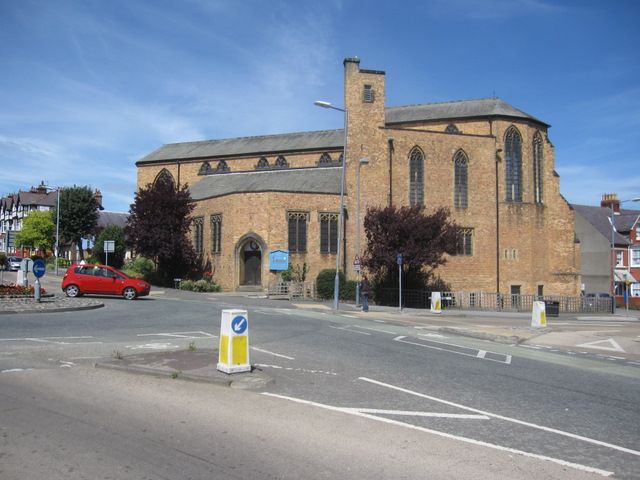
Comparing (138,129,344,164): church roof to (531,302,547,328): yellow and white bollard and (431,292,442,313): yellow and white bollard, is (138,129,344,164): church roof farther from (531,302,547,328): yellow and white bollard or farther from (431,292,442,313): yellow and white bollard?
(531,302,547,328): yellow and white bollard

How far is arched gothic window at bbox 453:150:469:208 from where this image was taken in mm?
41781

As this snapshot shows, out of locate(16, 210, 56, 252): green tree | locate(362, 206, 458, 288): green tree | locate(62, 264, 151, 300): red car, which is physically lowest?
locate(62, 264, 151, 300): red car

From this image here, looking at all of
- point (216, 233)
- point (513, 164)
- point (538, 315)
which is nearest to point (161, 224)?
point (216, 233)

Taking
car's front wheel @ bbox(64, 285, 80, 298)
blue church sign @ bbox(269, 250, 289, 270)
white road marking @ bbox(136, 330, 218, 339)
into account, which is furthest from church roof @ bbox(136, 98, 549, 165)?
white road marking @ bbox(136, 330, 218, 339)

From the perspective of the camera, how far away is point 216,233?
3884cm

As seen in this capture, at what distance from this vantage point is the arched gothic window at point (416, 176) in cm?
4103

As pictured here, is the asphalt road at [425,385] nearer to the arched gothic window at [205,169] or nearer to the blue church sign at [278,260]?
the blue church sign at [278,260]

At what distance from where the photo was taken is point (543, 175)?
43.8 metres

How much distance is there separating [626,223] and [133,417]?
2608 inches

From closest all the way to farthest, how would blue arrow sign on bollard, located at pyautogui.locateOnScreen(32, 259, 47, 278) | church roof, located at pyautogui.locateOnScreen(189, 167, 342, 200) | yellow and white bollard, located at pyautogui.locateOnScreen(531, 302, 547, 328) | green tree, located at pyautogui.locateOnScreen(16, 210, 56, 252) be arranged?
blue arrow sign on bollard, located at pyautogui.locateOnScreen(32, 259, 47, 278) < yellow and white bollard, located at pyautogui.locateOnScreen(531, 302, 547, 328) < church roof, located at pyautogui.locateOnScreen(189, 167, 342, 200) < green tree, located at pyautogui.locateOnScreen(16, 210, 56, 252)

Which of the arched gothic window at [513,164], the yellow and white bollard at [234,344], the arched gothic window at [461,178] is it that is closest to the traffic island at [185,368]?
the yellow and white bollard at [234,344]

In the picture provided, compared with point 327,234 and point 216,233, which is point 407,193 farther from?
point 216,233

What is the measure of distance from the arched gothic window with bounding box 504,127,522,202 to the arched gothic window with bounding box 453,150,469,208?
3424 mm

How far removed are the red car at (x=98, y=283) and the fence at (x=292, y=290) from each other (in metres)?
9.66
